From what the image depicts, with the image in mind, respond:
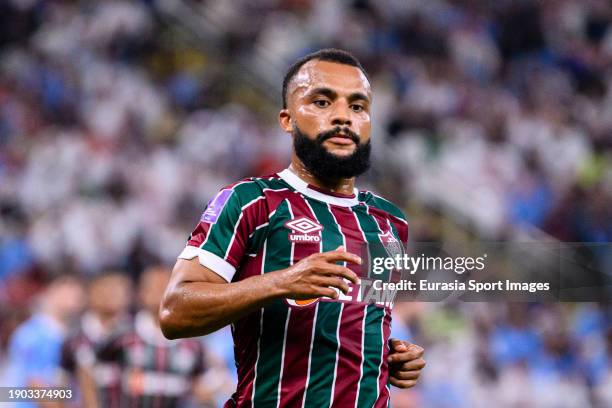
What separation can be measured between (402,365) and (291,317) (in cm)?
47

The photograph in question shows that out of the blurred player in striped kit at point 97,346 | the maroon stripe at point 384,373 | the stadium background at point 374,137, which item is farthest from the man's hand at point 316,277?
the stadium background at point 374,137

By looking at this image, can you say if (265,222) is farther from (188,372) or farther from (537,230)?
(537,230)

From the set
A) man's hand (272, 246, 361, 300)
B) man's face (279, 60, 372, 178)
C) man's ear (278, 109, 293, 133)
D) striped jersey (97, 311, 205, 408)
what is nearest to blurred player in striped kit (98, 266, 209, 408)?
striped jersey (97, 311, 205, 408)

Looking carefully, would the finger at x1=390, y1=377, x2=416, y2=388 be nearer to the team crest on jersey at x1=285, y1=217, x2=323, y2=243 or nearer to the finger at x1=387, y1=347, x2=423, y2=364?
the finger at x1=387, y1=347, x2=423, y2=364

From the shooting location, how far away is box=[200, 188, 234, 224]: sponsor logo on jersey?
2502 mm

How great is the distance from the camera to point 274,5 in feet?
32.6

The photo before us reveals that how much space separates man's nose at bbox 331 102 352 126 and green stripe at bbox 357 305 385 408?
554 millimetres

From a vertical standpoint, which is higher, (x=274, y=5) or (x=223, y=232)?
(x=274, y=5)

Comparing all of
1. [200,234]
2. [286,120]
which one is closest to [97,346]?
[286,120]

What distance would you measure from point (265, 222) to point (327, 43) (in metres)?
7.33

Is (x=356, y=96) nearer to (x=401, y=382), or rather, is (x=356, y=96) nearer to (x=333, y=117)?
(x=333, y=117)

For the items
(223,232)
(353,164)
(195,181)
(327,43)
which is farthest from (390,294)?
(327,43)

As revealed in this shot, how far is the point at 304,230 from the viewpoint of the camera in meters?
2.59

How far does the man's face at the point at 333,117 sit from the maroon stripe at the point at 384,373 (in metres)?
0.46
